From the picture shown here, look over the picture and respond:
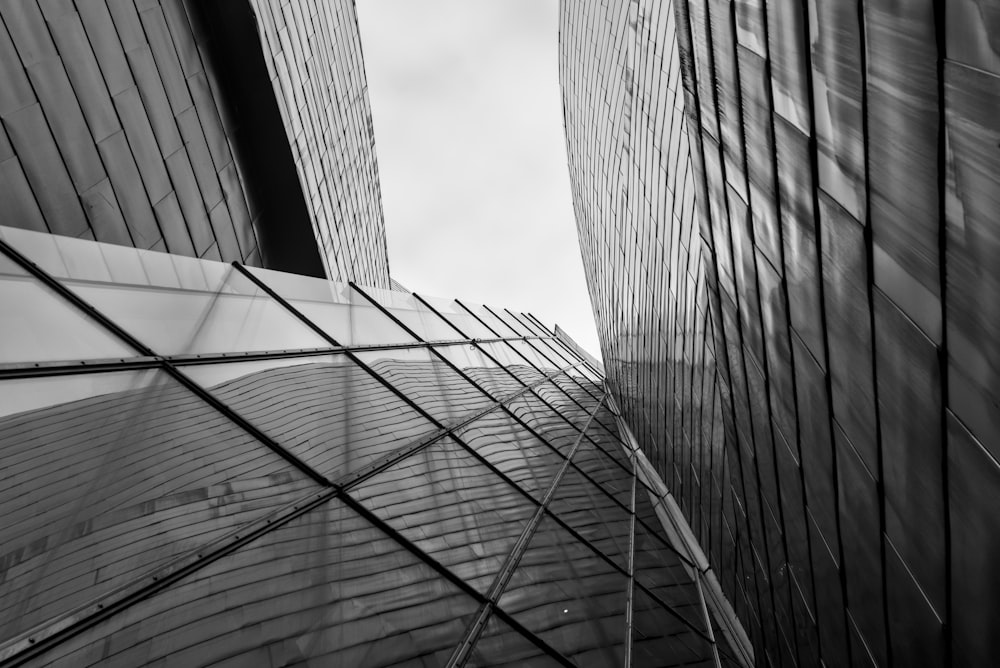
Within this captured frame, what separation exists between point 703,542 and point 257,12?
15601 millimetres

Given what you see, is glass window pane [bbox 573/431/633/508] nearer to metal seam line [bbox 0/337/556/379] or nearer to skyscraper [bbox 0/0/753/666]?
skyscraper [bbox 0/0/753/666]

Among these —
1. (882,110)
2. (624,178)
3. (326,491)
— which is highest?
(624,178)

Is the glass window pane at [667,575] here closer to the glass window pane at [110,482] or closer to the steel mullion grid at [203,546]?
the steel mullion grid at [203,546]

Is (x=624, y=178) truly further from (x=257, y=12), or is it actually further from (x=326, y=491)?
(x=326, y=491)

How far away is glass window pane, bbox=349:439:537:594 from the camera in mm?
5918

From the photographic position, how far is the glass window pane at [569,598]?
611 cm

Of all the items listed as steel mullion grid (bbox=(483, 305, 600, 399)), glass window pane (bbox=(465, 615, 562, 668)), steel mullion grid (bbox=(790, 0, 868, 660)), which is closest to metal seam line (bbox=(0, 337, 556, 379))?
glass window pane (bbox=(465, 615, 562, 668))

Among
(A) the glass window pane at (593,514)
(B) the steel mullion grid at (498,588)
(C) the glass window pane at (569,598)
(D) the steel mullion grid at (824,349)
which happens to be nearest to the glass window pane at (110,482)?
(B) the steel mullion grid at (498,588)

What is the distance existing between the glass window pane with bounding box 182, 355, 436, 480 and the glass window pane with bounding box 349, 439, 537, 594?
1.02ft

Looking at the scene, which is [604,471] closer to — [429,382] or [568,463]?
[568,463]

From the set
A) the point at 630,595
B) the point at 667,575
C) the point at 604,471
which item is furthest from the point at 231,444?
the point at 604,471

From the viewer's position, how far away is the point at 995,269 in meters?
3.42

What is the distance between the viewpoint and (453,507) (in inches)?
273

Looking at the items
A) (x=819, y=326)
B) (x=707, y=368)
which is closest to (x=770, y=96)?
(x=819, y=326)
